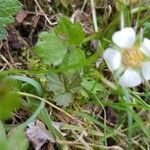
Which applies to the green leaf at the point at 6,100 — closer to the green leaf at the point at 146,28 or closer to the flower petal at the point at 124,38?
the flower petal at the point at 124,38

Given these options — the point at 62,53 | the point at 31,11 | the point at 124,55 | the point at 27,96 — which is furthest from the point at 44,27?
the point at 124,55

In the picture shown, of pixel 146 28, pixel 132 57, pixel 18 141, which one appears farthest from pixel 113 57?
pixel 18 141

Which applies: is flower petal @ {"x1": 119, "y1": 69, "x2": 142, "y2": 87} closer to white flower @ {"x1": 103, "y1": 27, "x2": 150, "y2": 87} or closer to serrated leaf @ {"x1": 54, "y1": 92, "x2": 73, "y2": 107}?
white flower @ {"x1": 103, "y1": 27, "x2": 150, "y2": 87}

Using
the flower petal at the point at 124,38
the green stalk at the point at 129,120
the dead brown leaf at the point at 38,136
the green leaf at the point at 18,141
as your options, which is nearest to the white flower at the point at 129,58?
the flower petal at the point at 124,38

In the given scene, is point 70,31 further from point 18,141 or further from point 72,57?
point 18,141

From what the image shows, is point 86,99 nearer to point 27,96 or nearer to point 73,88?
point 73,88

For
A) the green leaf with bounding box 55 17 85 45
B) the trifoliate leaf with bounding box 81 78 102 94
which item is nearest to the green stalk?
the trifoliate leaf with bounding box 81 78 102 94
